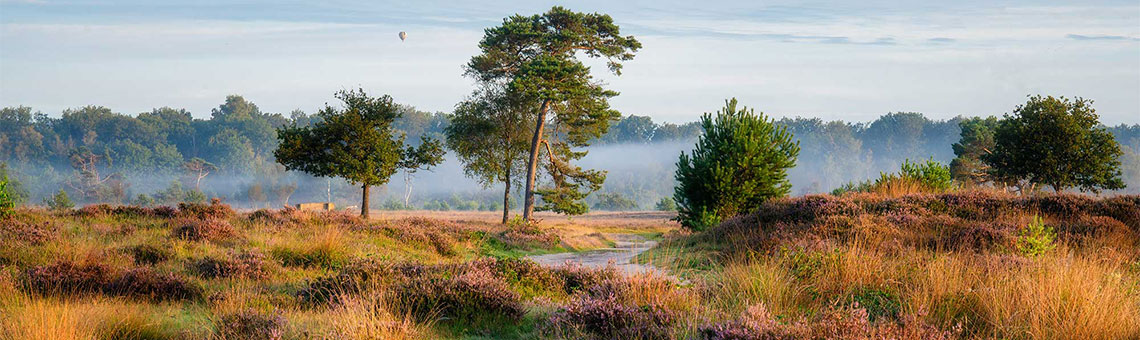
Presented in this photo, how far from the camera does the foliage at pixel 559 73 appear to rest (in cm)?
3422

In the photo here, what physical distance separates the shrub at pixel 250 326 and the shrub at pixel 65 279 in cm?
303

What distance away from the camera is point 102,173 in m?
96.3

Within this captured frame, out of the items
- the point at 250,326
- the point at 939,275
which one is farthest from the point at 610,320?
the point at 939,275

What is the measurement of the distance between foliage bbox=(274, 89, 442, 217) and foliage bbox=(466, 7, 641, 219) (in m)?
5.88

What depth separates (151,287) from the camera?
29.6 ft

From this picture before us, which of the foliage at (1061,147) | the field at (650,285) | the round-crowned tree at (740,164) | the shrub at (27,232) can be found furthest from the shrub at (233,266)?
the foliage at (1061,147)

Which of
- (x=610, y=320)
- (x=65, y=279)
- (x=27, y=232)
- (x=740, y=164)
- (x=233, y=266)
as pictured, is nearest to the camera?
(x=610, y=320)

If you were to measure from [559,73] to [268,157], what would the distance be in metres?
88.7

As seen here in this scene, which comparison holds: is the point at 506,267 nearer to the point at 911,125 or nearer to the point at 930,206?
the point at 930,206

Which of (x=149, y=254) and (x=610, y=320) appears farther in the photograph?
(x=149, y=254)

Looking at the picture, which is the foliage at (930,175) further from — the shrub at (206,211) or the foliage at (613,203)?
the foliage at (613,203)

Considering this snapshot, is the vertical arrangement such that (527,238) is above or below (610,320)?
below

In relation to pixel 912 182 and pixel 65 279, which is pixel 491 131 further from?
pixel 65 279

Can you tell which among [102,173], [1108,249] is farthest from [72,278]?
[102,173]
